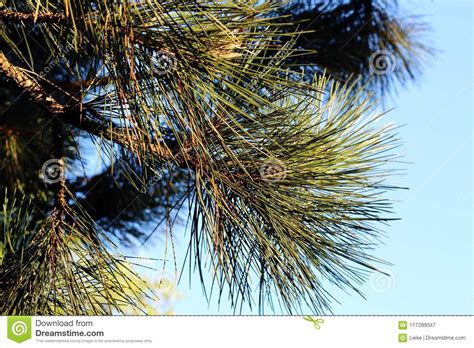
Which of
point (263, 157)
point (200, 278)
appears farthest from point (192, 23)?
point (200, 278)

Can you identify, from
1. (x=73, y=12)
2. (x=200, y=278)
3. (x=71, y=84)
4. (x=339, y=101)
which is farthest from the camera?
(x=71, y=84)

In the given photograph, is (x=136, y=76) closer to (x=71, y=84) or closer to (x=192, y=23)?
(x=192, y=23)

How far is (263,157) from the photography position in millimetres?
967

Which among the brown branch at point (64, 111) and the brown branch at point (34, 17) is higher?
the brown branch at point (34, 17)

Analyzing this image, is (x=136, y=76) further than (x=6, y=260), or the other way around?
(x=6, y=260)

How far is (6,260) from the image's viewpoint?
1014mm

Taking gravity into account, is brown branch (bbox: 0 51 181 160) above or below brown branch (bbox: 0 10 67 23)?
below

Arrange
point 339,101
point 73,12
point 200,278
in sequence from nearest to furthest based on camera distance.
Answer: point 73,12
point 200,278
point 339,101

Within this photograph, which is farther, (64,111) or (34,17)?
(64,111)
